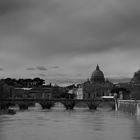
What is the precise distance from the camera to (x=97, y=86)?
6727 inches

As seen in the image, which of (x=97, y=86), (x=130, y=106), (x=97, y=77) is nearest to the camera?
(x=130, y=106)

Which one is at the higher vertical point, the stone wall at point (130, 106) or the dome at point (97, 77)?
the dome at point (97, 77)

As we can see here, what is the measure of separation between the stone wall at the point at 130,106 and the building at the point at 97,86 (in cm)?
6972

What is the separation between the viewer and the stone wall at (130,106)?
76.3 m

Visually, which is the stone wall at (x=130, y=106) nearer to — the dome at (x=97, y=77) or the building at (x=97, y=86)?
the building at (x=97, y=86)

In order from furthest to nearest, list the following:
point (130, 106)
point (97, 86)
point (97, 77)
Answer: point (97, 77), point (97, 86), point (130, 106)

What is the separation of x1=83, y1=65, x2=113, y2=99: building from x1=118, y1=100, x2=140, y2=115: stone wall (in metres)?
69.7

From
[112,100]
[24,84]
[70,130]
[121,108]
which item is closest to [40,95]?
[24,84]

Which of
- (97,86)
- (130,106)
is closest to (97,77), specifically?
(97,86)

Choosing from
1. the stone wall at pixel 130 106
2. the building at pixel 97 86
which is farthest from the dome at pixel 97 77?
the stone wall at pixel 130 106

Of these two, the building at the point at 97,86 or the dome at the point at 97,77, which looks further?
the dome at the point at 97,77

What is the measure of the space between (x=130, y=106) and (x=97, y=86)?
85.7 metres

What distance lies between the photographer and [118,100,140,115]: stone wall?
76.3 m

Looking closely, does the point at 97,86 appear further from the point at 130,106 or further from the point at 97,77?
the point at 130,106
